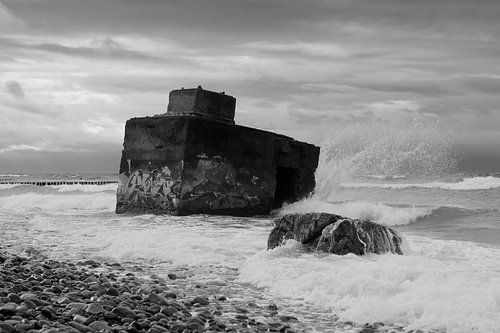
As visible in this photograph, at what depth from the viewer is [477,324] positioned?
3.91 meters

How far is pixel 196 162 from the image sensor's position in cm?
1097

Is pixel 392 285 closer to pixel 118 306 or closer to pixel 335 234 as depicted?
pixel 335 234

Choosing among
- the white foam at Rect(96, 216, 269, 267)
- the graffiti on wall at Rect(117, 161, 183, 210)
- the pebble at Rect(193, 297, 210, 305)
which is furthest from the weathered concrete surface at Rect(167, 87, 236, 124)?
the pebble at Rect(193, 297, 210, 305)

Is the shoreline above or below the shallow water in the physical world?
below

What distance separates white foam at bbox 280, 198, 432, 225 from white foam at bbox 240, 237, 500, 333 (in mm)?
6160

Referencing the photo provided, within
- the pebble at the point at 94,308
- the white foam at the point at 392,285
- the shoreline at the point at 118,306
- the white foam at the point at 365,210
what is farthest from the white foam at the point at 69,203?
the pebble at the point at 94,308

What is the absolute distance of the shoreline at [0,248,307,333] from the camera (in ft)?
12.2

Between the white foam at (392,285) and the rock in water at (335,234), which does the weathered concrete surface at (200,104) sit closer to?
the rock in water at (335,234)

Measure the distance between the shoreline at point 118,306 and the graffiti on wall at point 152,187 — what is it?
5045 millimetres

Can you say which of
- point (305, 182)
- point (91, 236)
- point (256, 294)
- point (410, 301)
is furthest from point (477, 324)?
point (305, 182)

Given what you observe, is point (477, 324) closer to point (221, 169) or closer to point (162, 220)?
point (162, 220)

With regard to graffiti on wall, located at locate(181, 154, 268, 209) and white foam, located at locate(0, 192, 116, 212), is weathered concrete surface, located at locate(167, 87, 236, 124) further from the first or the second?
white foam, located at locate(0, 192, 116, 212)

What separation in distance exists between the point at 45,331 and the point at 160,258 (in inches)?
140

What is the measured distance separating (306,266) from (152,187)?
626 centimetres
